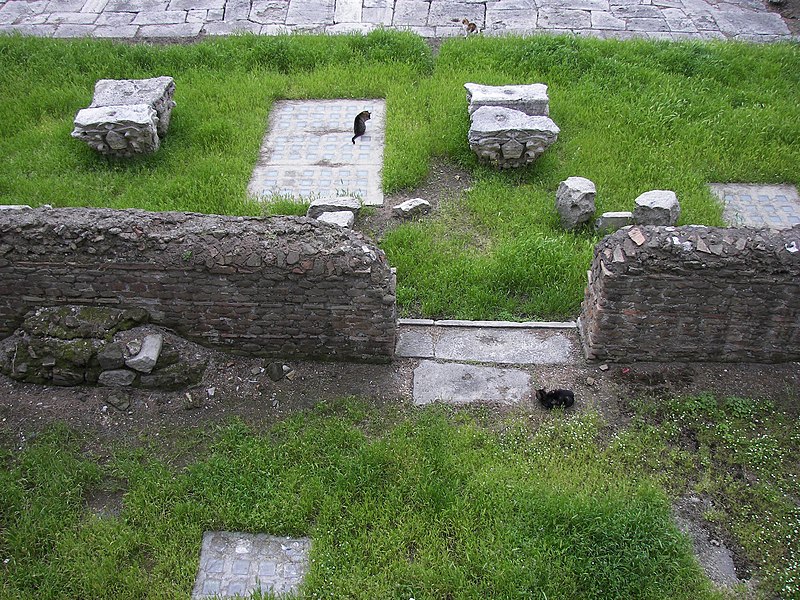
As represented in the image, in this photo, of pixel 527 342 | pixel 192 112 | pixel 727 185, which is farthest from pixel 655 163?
pixel 192 112

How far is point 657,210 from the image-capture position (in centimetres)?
782

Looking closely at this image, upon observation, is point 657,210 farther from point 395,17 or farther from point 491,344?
point 395,17

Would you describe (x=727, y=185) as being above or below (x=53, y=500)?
above

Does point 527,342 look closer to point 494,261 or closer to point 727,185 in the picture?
point 494,261

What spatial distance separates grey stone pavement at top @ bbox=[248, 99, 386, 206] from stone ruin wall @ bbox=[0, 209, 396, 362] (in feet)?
9.10

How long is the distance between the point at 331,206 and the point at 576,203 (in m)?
2.65

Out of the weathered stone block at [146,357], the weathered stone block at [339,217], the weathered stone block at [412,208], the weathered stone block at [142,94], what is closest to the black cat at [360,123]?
the weathered stone block at [412,208]

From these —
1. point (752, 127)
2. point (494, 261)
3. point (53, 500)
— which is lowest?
point (53, 500)

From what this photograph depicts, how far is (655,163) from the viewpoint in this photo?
9.12 meters

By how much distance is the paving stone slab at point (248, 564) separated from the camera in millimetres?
4832

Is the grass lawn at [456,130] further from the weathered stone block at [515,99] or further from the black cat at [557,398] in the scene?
the black cat at [557,398]

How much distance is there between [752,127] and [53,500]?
9043 millimetres

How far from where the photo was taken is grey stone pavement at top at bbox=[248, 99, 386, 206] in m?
8.97

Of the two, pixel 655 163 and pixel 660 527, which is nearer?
pixel 660 527
